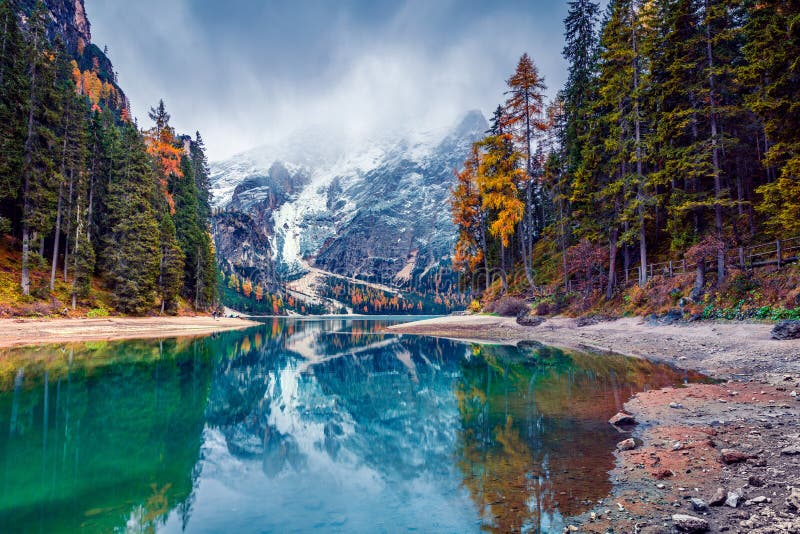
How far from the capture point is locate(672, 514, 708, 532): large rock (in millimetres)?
4078

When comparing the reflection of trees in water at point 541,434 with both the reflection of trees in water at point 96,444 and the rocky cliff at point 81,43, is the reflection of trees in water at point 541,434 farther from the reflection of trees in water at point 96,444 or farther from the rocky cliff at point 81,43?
the rocky cliff at point 81,43

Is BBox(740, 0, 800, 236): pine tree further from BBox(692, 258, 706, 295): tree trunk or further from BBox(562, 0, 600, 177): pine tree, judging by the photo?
BBox(562, 0, 600, 177): pine tree

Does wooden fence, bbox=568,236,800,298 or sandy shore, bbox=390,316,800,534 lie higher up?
wooden fence, bbox=568,236,800,298

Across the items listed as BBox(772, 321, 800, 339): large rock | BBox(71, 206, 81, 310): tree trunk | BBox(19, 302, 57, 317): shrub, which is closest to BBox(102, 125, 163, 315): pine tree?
BBox(71, 206, 81, 310): tree trunk

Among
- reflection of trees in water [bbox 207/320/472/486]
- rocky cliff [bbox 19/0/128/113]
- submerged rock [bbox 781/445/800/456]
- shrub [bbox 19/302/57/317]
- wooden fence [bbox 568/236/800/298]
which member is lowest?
reflection of trees in water [bbox 207/320/472/486]

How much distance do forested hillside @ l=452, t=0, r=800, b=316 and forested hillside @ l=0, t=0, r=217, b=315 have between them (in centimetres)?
3765

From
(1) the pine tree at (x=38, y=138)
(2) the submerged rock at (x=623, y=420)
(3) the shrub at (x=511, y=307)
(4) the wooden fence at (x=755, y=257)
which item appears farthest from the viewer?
(3) the shrub at (x=511, y=307)

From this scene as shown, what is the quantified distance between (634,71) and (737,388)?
24.4 metres

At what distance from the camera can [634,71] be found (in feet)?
87.2

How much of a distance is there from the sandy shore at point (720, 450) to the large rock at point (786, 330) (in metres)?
0.33

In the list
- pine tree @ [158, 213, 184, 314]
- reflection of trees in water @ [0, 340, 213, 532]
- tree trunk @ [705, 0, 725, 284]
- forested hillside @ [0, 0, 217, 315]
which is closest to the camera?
reflection of trees in water @ [0, 340, 213, 532]

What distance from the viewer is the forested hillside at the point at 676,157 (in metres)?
17.5

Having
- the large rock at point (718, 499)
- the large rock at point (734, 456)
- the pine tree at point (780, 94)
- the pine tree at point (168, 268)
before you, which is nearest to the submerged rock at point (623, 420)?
the large rock at point (734, 456)

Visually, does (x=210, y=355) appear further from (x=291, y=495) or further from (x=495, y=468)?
(x=495, y=468)
